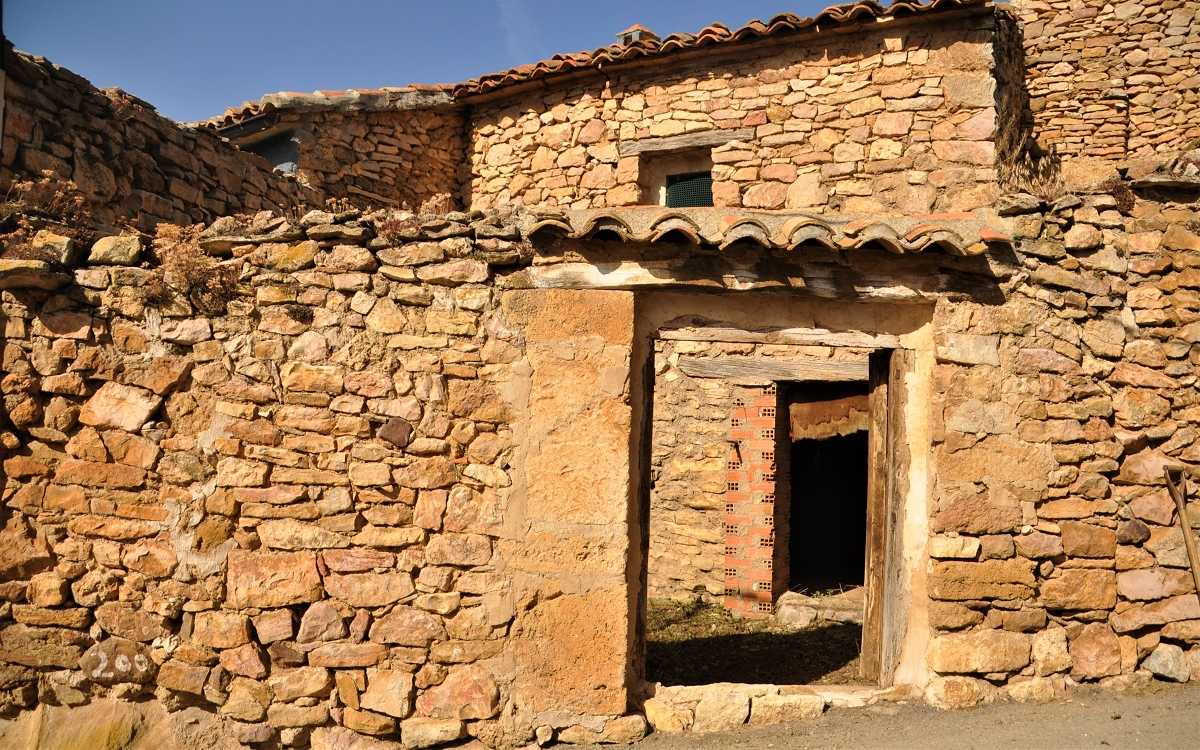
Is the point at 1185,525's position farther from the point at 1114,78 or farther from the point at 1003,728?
the point at 1114,78

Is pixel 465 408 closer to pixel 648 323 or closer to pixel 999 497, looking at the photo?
pixel 648 323

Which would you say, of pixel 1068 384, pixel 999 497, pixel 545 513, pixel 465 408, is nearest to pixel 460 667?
pixel 545 513

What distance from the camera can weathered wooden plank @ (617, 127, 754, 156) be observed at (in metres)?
7.30

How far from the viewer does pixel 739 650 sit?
20.3 feet

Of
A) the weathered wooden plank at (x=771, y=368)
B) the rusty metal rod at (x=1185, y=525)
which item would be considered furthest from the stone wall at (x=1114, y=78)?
the rusty metal rod at (x=1185, y=525)

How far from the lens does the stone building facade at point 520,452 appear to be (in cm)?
383

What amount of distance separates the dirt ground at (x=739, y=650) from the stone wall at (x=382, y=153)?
462 centimetres

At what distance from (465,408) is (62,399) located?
2.04 metres

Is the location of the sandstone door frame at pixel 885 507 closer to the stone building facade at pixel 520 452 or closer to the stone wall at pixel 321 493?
the stone building facade at pixel 520 452

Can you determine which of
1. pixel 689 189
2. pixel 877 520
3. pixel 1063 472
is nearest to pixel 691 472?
pixel 689 189

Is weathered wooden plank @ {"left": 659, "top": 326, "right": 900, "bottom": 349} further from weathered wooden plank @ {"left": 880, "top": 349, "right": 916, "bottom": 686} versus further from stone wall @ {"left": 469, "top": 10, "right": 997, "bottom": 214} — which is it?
stone wall @ {"left": 469, "top": 10, "right": 997, "bottom": 214}

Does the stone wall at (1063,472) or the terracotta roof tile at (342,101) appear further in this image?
the terracotta roof tile at (342,101)

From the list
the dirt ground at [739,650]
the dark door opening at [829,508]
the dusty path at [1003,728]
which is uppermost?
the dark door opening at [829,508]

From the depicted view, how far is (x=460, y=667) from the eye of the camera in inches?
150
